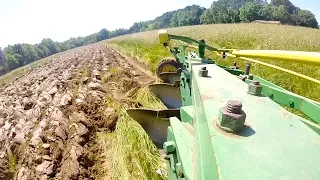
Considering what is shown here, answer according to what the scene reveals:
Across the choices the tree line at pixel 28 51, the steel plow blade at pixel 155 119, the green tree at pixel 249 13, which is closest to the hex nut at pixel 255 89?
the steel plow blade at pixel 155 119

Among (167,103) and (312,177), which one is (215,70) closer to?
(312,177)

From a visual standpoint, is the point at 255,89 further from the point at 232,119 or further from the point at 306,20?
the point at 306,20

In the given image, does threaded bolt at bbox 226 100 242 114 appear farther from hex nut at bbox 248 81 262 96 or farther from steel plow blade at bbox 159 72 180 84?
steel plow blade at bbox 159 72 180 84

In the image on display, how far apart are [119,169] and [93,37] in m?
114

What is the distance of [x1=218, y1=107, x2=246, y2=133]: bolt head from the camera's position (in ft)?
2.55

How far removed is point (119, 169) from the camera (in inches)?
109

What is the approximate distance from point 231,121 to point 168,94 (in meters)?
3.75

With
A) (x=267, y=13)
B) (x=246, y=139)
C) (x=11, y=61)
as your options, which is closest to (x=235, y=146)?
(x=246, y=139)

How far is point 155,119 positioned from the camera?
2777 mm

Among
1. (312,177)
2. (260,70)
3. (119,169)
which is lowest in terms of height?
(119,169)

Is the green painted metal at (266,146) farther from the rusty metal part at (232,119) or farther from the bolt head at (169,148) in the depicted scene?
the bolt head at (169,148)

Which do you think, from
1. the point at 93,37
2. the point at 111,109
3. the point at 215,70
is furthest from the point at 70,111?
the point at 93,37

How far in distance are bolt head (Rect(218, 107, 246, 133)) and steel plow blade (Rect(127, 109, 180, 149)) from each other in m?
1.91

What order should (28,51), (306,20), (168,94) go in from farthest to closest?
(28,51) < (306,20) < (168,94)
